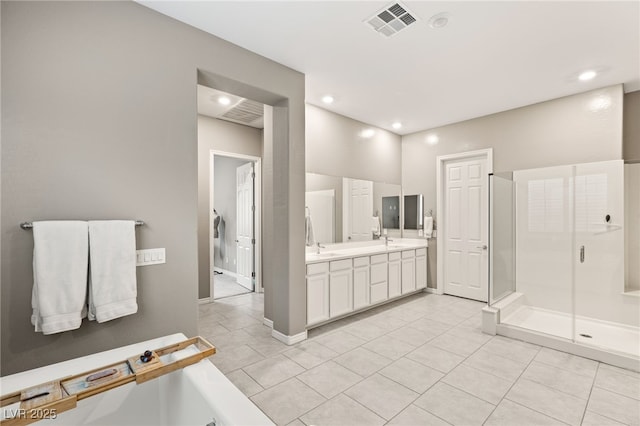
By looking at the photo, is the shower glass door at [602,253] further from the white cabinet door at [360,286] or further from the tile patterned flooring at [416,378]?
the white cabinet door at [360,286]

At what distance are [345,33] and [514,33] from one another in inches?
57.7

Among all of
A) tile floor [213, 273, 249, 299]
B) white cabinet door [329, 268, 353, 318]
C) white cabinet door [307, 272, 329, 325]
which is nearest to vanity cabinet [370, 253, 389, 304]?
white cabinet door [329, 268, 353, 318]

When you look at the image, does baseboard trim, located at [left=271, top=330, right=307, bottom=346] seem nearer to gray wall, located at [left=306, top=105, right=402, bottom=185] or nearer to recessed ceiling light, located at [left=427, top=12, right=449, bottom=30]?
gray wall, located at [left=306, top=105, right=402, bottom=185]

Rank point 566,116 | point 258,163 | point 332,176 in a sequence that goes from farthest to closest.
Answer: point 258,163, point 332,176, point 566,116

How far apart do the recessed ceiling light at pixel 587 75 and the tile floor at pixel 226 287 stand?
18.2ft

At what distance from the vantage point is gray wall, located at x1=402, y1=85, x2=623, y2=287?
3.46 m

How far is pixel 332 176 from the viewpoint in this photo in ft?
13.9

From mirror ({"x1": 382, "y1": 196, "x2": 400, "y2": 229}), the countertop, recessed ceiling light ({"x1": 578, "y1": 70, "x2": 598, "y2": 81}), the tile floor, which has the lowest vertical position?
the tile floor

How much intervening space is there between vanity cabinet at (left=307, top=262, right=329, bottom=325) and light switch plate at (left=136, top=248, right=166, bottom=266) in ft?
5.03

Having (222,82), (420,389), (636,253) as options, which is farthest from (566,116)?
(222,82)

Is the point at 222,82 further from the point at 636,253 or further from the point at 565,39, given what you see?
the point at 636,253

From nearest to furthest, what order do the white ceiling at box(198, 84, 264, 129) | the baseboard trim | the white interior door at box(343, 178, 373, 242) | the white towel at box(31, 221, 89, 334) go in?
1. the white towel at box(31, 221, 89, 334)
2. the baseboard trim
3. the white ceiling at box(198, 84, 264, 129)
4. the white interior door at box(343, 178, 373, 242)

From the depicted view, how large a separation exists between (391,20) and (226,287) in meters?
4.91

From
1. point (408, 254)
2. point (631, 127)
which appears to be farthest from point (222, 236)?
point (631, 127)
